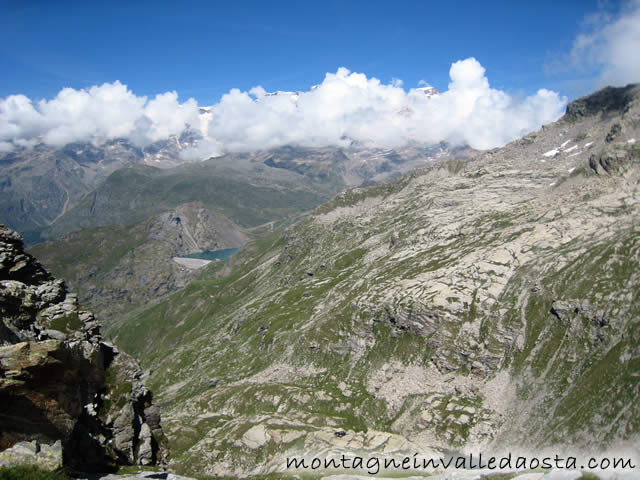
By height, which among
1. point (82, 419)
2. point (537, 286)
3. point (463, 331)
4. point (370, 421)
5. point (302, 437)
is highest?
point (82, 419)

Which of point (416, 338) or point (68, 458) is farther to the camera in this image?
point (416, 338)

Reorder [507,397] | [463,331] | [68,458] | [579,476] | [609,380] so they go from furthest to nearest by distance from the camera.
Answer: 1. [463,331]
2. [507,397]
3. [609,380]
4. [68,458]
5. [579,476]

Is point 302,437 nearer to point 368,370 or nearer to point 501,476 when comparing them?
point 368,370

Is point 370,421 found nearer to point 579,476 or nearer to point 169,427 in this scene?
point 169,427

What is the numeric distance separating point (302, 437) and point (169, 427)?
208 feet

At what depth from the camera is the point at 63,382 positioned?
109 feet

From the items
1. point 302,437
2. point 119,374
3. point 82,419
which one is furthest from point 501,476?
point 302,437

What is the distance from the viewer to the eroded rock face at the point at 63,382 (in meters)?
28.8

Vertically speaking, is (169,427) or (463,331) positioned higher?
(463,331)

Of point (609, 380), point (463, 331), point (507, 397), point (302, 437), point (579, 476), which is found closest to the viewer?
point (579, 476)

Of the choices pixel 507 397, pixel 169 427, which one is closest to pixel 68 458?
pixel 169 427

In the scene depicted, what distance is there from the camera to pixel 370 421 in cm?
15912

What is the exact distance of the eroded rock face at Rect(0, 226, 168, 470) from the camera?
2877cm

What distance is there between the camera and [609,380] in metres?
135
